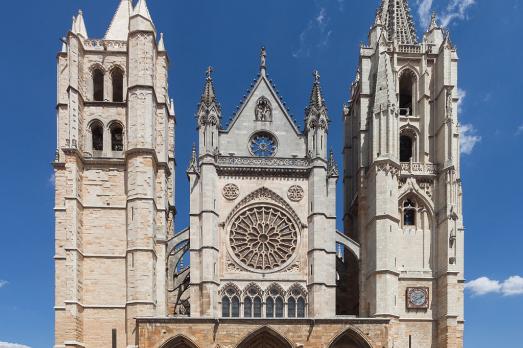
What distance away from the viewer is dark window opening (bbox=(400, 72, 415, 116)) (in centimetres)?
3042

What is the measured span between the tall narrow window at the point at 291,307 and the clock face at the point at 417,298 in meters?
5.16

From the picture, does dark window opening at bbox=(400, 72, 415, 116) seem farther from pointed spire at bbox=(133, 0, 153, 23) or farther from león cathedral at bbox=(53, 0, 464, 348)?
pointed spire at bbox=(133, 0, 153, 23)

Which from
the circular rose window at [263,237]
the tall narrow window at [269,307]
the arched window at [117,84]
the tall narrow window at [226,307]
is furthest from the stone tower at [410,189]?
the arched window at [117,84]

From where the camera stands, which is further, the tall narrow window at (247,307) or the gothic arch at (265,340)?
the tall narrow window at (247,307)

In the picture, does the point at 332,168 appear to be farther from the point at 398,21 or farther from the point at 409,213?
the point at 398,21

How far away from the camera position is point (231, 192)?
27562mm

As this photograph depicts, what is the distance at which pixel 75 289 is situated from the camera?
81.3ft

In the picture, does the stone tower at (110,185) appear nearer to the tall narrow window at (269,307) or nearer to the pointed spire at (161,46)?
the pointed spire at (161,46)

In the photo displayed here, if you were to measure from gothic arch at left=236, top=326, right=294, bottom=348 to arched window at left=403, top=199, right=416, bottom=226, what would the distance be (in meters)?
8.30

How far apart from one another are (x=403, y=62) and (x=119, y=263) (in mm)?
17155

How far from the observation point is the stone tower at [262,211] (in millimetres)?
26266

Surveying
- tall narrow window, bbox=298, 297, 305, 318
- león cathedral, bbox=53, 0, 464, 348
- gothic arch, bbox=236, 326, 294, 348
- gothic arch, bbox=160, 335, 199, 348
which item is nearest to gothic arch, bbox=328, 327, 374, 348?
león cathedral, bbox=53, 0, 464, 348

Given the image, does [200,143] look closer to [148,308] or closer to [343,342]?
[148,308]

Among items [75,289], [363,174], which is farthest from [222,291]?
[363,174]
